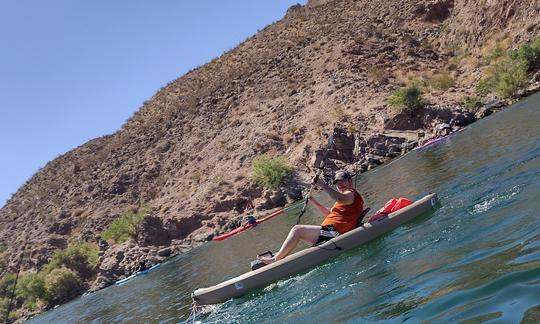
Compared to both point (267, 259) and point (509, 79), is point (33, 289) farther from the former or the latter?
point (509, 79)

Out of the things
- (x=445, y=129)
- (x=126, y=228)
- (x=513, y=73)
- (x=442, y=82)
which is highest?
(x=442, y=82)

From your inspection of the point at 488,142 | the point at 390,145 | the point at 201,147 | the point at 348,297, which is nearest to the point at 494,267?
the point at 348,297

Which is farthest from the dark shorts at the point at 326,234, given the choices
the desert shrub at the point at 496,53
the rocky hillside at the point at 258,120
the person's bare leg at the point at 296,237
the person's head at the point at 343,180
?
the desert shrub at the point at 496,53

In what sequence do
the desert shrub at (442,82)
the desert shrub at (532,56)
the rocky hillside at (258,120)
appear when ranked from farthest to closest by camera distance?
1. the desert shrub at (442,82)
2. the rocky hillside at (258,120)
3. the desert shrub at (532,56)

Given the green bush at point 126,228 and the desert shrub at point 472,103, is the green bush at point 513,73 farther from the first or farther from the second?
the green bush at point 126,228

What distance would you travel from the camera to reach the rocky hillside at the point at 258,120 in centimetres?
4375

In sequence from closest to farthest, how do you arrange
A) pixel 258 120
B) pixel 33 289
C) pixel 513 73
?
pixel 513 73
pixel 33 289
pixel 258 120

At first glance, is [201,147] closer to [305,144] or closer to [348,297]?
[305,144]

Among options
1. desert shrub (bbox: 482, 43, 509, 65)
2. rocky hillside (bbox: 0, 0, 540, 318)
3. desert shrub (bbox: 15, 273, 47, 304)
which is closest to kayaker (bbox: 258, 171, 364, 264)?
rocky hillside (bbox: 0, 0, 540, 318)

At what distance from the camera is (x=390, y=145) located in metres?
38.5

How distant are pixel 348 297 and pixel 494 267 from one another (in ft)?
9.05

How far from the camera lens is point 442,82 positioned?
4609 cm

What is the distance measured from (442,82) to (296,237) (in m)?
37.5

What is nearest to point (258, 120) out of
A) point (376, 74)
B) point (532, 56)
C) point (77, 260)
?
point (376, 74)
